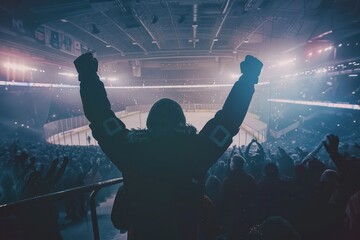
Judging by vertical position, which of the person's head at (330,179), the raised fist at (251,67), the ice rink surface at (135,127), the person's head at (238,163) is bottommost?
the ice rink surface at (135,127)

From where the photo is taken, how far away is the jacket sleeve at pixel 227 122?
1.18 m

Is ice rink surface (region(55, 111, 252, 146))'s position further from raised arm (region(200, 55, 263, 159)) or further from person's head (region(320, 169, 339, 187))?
raised arm (region(200, 55, 263, 159))

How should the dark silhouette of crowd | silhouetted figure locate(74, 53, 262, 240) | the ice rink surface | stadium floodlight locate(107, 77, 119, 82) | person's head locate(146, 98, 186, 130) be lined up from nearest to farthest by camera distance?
silhouetted figure locate(74, 53, 262, 240)
person's head locate(146, 98, 186, 130)
the dark silhouette of crowd
the ice rink surface
stadium floodlight locate(107, 77, 119, 82)

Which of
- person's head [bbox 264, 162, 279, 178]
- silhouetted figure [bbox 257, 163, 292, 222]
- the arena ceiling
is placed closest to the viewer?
silhouetted figure [bbox 257, 163, 292, 222]

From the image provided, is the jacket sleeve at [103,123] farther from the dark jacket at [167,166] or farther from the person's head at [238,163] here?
the person's head at [238,163]

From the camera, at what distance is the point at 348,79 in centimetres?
1744

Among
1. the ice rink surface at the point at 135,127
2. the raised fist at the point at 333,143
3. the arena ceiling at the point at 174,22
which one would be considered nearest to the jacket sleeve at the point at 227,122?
the raised fist at the point at 333,143

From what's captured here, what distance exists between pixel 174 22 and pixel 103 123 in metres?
12.1

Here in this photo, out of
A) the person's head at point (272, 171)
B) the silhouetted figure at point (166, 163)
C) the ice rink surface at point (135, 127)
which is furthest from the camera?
the ice rink surface at point (135, 127)

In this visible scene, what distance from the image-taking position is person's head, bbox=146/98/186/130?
1.31 meters

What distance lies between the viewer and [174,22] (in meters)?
12.1

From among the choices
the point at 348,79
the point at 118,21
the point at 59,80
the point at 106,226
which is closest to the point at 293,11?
the point at 118,21

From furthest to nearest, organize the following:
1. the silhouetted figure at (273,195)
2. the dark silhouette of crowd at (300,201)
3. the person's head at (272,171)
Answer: the person's head at (272,171), the silhouetted figure at (273,195), the dark silhouette of crowd at (300,201)

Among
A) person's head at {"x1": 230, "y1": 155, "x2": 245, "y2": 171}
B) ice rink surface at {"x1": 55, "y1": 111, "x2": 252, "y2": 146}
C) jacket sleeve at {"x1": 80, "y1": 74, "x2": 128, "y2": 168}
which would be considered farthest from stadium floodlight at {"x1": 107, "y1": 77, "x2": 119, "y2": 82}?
jacket sleeve at {"x1": 80, "y1": 74, "x2": 128, "y2": 168}
